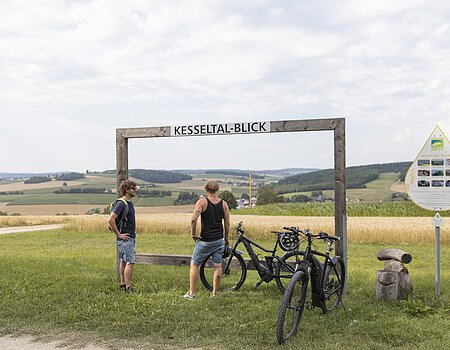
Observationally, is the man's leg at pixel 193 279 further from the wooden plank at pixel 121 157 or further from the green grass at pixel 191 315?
the wooden plank at pixel 121 157

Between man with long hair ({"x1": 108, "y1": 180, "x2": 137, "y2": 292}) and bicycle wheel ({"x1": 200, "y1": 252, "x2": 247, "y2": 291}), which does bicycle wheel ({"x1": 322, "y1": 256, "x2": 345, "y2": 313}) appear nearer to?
bicycle wheel ({"x1": 200, "y1": 252, "x2": 247, "y2": 291})

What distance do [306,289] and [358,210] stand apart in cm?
3336

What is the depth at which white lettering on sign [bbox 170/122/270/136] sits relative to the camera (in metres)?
8.98

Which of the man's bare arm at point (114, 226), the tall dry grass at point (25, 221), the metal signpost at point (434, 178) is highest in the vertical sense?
the metal signpost at point (434, 178)

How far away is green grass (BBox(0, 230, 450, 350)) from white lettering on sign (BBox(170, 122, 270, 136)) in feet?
8.87

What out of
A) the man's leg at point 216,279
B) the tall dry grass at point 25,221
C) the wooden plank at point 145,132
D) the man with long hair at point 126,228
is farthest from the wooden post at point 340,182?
the tall dry grass at point 25,221

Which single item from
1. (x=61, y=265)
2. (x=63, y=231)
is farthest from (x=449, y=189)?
(x=63, y=231)

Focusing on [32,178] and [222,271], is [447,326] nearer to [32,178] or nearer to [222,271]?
[222,271]

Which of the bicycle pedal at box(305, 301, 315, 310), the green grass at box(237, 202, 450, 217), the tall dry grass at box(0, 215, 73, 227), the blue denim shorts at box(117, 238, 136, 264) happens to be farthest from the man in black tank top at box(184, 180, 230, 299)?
the green grass at box(237, 202, 450, 217)

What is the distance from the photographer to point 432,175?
8.16 metres

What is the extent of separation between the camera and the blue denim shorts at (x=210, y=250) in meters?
8.27

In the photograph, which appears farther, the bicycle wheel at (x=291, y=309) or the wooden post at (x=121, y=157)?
the wooden post at (x=121, y=157)

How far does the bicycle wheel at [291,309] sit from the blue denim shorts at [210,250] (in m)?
2.08

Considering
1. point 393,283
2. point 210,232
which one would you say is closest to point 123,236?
point 210,232
